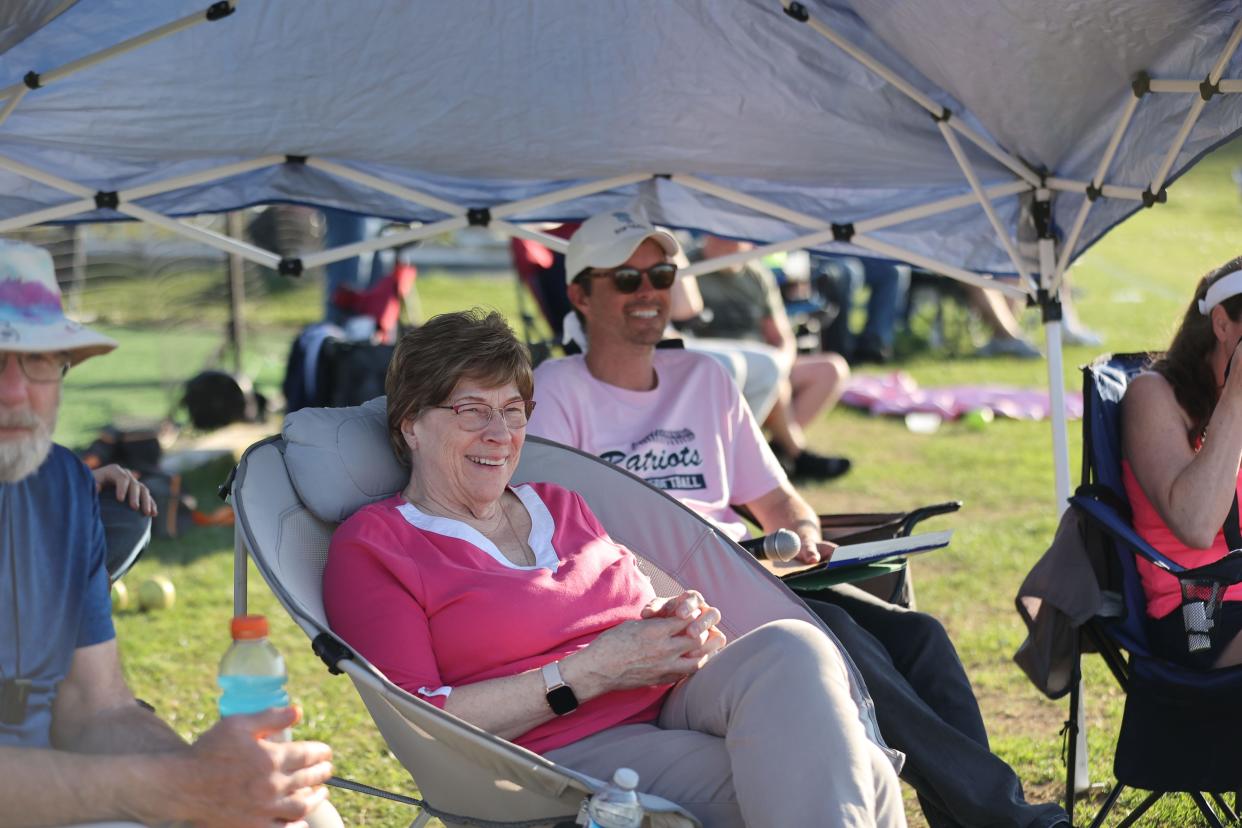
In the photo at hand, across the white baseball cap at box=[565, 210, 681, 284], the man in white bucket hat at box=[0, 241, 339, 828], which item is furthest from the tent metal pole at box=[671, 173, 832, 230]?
the man in white bucket hat at box=[0, 241, 339, 828]

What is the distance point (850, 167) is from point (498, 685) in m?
2.29

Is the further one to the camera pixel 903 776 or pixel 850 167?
pixel 850 167

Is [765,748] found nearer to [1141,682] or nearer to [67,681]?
[67,681]

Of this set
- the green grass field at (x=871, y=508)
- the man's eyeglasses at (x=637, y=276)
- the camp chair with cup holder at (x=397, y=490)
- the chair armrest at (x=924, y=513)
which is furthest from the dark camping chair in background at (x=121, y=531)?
the chair armrest at (x=924, y=513)

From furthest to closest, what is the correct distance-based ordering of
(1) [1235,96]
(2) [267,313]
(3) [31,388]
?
(2) [267,313] < (1) [1235,96] < (3) [31,388]

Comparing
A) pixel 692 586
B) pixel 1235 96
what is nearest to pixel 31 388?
pixel 692 586

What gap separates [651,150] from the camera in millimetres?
4332

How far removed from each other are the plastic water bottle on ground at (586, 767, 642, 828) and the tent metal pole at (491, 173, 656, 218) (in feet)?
7.82

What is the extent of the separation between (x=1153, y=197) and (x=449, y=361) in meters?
1.95

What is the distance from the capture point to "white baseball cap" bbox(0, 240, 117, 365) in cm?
210

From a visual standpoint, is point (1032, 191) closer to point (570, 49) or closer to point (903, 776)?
point (570, 49)

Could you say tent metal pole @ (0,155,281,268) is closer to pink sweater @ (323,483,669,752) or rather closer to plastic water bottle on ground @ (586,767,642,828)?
pink sweater @ (323,483,669,752)

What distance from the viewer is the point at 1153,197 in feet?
12.3

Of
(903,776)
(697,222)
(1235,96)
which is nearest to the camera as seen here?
(903,776)
